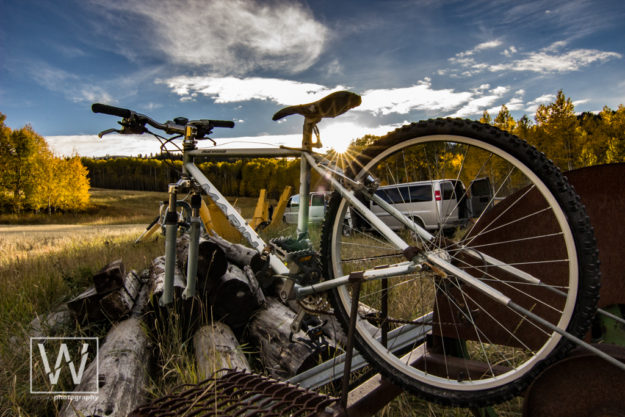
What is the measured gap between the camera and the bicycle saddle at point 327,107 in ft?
6.69

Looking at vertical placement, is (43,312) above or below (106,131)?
below

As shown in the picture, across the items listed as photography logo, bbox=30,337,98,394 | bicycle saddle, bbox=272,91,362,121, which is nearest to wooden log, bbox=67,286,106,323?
photography logo, bbox=30,337,98,394

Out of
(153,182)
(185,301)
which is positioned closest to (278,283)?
(185,301)

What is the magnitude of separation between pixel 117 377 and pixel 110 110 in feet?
6.10

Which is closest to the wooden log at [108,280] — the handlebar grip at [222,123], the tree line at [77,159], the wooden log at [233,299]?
the wooden log at [233,299]

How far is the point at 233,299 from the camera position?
10.5 feet

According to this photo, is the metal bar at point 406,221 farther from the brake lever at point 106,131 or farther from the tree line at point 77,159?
the tree line at point 77,159

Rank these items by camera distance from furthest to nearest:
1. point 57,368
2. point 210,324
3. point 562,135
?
point 562,135 → point 210,324 → point 57,368

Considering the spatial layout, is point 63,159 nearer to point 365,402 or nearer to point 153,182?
point 153,182

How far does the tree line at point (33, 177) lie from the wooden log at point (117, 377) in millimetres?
47506

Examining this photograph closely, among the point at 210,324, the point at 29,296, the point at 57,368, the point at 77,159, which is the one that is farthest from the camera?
the point at 77,159

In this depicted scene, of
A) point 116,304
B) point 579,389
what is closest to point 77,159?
point 116,304

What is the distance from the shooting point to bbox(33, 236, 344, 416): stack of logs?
245 cm

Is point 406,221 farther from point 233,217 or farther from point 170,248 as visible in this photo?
point 170,248
